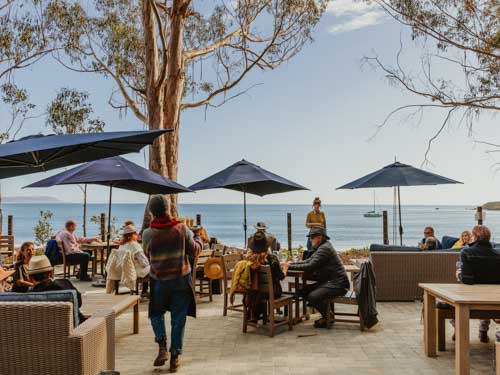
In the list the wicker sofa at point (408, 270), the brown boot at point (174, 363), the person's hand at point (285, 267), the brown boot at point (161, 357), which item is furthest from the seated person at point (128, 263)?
the wicker sofa at point (408, 270)

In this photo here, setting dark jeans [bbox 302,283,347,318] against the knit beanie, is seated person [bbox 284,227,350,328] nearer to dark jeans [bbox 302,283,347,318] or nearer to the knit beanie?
dark jeans [bbox 302,283,347,318]

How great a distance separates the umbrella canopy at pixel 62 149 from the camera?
4013mm

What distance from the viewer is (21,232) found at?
5581 cm

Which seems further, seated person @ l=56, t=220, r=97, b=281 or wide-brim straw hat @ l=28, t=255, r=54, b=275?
seated person @ l=56, t=220, r=97, b=281

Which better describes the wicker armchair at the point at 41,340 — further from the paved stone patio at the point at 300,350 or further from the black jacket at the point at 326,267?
the black jacket at the point at 326,267

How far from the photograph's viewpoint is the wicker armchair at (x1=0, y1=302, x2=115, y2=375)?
10.4ft

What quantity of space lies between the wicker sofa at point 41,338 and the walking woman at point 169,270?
1066mm

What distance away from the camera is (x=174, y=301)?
430 centimetres

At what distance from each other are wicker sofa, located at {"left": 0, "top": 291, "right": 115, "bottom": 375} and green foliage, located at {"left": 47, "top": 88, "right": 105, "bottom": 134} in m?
14.2

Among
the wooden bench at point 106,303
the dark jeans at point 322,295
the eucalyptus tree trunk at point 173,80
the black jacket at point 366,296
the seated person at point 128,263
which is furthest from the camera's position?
the eucalyptus tree trunk at point 173,80

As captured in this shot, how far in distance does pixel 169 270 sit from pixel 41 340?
4.04 feet

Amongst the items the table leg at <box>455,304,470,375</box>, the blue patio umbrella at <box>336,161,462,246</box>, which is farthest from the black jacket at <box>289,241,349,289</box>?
the blue patio umbrella at <box>336,161,462,246</box>

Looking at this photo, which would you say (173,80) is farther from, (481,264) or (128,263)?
(481,264)

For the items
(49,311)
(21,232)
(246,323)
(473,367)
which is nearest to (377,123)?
(246,323)
